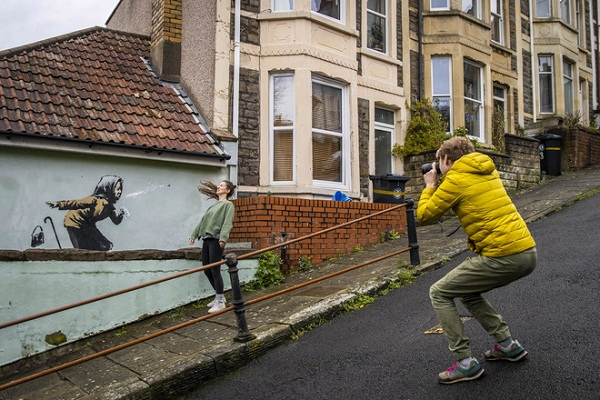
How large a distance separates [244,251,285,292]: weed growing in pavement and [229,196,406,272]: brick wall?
0.42m

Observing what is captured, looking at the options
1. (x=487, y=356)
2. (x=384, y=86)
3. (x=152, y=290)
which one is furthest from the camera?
(x=384, y=86)

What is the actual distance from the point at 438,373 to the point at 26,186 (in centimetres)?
645

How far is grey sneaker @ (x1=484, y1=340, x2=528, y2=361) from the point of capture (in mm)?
3715

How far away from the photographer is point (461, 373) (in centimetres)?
357

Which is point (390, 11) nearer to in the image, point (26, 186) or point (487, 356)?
point (26, 186)

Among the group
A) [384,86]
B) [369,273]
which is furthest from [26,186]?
[384,86]

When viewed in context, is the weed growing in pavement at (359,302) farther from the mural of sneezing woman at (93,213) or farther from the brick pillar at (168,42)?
the brick pillar at (168,42)

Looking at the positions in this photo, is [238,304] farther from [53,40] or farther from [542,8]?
[542,8]

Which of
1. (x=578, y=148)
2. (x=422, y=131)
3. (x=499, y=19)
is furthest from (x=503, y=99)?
(x=422, y=131)

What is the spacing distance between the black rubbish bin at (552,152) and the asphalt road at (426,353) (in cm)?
927

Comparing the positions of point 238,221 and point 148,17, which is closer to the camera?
point 238,221

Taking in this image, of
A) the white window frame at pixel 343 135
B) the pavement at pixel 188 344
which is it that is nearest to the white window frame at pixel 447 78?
the white window frame at pixel 343 135

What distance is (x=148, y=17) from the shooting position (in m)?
12.1

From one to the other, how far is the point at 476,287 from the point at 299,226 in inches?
192
